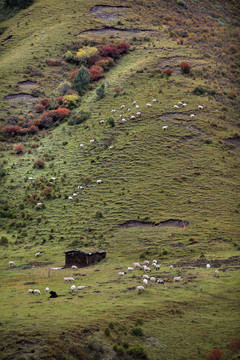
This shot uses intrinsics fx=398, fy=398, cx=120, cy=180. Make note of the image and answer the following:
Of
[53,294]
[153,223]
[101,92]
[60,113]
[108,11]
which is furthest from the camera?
[108,11]

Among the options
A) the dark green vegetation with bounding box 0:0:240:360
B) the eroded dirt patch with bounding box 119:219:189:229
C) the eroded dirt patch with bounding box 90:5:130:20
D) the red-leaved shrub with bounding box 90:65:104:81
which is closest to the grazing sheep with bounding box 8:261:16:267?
the dark green vegetation with bounding box 0:0:240:360

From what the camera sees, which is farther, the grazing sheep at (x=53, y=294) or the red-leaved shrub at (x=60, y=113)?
the red-leaved shrub at (x=60, y=113)

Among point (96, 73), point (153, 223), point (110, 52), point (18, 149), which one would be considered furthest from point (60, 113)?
point (153, 223)

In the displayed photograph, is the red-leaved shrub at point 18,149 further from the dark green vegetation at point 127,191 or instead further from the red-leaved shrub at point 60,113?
the red-leaved shrub at point 60,113

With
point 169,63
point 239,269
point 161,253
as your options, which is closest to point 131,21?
point 169,63

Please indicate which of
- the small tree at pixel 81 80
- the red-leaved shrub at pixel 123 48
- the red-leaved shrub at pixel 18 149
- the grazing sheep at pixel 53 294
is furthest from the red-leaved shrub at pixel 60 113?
the grazing sheep at pixel 53 294

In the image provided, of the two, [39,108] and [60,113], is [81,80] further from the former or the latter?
[60,113]
